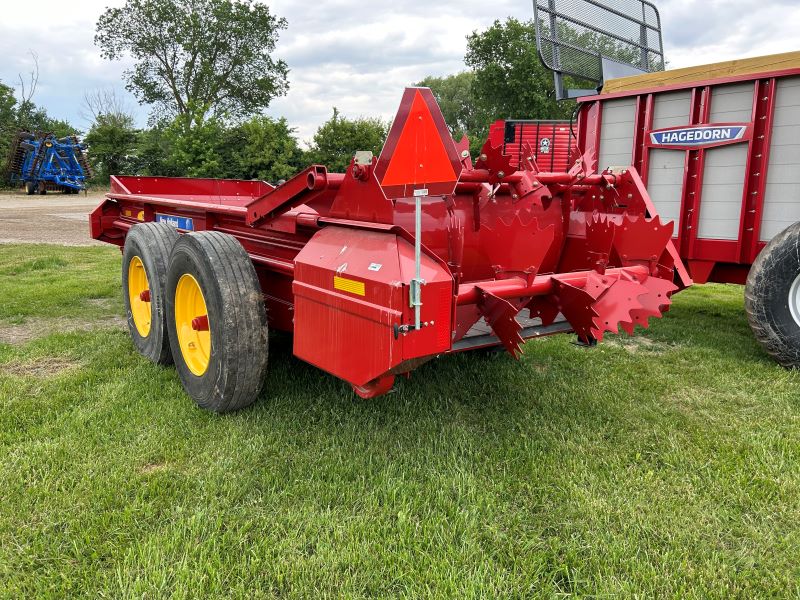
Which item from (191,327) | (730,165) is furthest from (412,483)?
(730,165)

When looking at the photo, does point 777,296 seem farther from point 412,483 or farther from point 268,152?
point 268,152

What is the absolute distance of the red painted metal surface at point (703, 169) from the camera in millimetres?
4410

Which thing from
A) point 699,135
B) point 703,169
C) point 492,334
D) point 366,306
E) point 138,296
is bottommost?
point 138,296

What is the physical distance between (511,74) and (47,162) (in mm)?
21768

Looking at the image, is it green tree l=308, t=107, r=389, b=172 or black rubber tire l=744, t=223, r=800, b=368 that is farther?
green tree l=308, t=107, r=389, b=172

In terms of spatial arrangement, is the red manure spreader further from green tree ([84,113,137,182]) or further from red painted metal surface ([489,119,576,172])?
green tree ([84,113,137,182])

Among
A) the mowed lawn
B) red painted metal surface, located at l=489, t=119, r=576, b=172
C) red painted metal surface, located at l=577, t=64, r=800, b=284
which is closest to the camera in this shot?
the mowed lawn

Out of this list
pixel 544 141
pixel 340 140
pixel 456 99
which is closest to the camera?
pixel 544 141

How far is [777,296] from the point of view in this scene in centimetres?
410

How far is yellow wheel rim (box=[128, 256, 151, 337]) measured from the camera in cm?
448

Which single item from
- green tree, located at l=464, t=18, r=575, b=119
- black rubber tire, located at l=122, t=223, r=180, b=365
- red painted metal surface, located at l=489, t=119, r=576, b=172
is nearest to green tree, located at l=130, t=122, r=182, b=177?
green tree, located at l=464, t=18, r=575, b=119

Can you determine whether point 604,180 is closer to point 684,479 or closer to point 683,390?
point 683,390

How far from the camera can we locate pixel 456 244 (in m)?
3.23

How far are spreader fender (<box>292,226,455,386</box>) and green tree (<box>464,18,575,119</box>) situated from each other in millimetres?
29165
